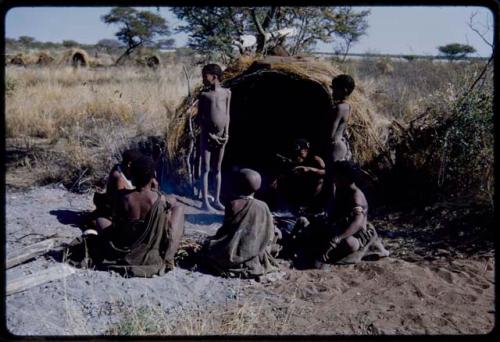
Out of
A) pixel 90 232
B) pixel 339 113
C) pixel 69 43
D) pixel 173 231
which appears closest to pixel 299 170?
pixel 339 113

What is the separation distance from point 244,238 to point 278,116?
531 centimetres

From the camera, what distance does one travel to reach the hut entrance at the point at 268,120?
9.46m

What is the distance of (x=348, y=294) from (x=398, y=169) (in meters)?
3.32

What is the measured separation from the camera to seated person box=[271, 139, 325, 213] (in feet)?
22.1

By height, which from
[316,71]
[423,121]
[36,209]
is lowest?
[36,209]

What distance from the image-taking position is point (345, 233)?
17.7 ft

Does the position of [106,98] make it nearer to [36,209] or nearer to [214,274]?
[36,209]

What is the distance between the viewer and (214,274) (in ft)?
17.1

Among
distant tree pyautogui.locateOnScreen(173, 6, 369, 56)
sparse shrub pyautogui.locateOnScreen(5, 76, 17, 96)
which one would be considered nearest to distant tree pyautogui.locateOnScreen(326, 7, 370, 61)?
distant tree pyautogui.locateOnScreen(173, 6, 369, 56)

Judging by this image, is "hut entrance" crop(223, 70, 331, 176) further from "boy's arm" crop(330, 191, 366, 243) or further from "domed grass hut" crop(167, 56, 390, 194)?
"boy's arm" crop(330, 191, 366, 243)

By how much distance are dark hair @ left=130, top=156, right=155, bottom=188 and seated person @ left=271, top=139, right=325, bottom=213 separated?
2.26m

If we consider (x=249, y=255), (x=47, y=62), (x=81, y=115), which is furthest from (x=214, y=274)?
(x=47, y=62)

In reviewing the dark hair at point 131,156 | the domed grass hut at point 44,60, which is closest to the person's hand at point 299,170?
the dark hair at point 131,156

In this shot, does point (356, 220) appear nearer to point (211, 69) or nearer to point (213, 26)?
point (211, 69)
